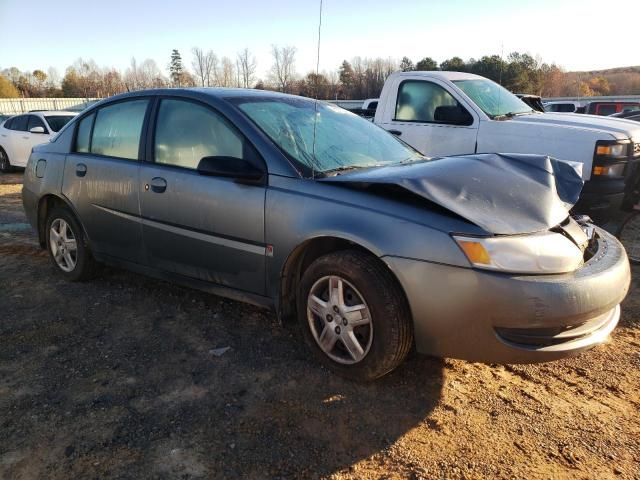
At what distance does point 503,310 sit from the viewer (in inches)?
91.6

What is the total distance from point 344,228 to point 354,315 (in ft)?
1.53

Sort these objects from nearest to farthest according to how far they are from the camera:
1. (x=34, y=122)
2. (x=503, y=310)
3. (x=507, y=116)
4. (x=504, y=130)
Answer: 1. (x=503, y=310)
2. (x=504, y=130)
3. (x=507, y=116)
4. (x=34, y=122)

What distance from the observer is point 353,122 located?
3848 mm

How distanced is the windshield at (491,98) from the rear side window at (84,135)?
4299 mm

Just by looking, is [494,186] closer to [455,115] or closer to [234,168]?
[234,168]

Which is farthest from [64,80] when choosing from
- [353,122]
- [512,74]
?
[353,122]

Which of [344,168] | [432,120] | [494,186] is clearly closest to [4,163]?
[432,120]

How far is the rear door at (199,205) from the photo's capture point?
3.11 m

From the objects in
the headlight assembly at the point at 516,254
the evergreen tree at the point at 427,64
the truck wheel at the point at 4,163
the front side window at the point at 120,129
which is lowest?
the truck wheel at the point at 4,163

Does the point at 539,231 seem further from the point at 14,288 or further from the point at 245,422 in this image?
the point at 14,288

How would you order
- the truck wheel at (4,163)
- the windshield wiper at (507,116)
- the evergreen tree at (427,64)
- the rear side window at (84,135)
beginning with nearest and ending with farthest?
the rear side window at (84,135) → the windshield wiper at (507,116) → the truck wheel at (4,163) → the evergreen tree at (427,64)

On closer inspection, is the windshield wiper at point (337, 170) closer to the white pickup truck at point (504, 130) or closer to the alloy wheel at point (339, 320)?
the alloy wheel at point (339, 320)

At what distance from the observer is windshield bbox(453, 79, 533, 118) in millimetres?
6162

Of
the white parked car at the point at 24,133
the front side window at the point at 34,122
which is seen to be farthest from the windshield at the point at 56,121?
the front side window at the point at 34,122
